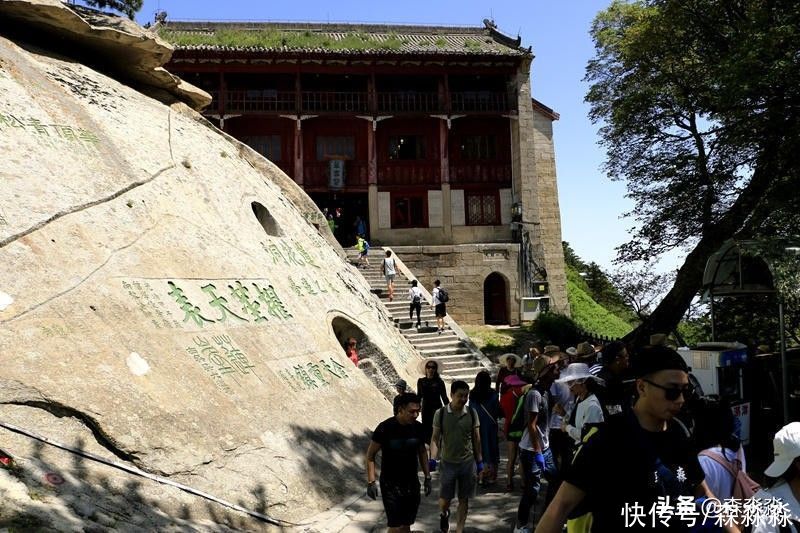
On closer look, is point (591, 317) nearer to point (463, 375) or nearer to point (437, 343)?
point (437, 343)

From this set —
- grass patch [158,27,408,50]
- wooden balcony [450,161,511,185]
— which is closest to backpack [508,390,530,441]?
wooden balcony [450,161,511,185]

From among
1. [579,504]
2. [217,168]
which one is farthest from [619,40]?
[579,504]

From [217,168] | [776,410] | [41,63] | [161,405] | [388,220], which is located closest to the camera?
[161,405]

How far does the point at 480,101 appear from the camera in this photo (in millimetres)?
24797

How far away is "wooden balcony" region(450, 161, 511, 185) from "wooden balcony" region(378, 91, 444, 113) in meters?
2.40

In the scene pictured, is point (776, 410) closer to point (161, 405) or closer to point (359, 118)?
point (161, 405)

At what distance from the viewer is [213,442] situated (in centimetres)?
575

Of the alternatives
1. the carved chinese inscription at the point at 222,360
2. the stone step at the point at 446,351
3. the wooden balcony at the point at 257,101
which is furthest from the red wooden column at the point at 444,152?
the carved chinese inscription at the point at 222,360

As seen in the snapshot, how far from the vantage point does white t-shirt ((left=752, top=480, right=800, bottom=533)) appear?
259cm

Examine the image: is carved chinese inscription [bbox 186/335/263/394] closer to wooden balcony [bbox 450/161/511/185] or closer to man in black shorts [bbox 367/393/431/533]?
man in black shorts [bbox 367/393/431/533]

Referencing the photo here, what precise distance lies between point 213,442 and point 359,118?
20.0 m

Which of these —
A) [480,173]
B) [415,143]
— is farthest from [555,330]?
[415,143]

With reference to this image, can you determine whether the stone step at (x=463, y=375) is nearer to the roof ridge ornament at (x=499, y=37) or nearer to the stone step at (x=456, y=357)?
the stone step at (x=456, y=357)

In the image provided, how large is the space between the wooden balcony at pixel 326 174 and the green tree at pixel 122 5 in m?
11.3
